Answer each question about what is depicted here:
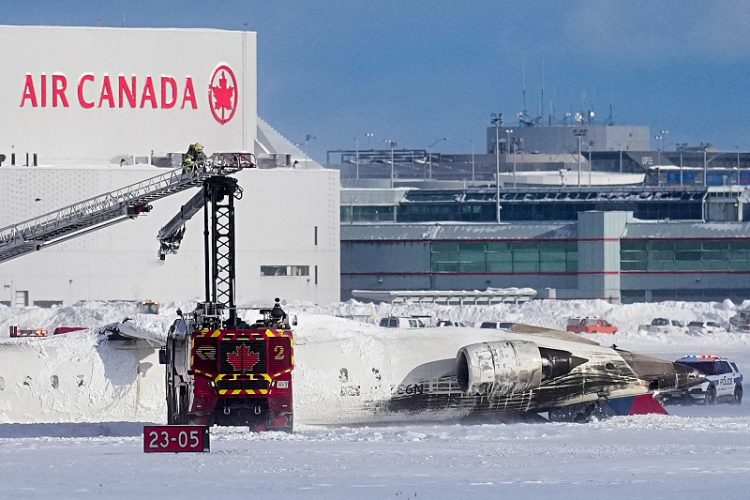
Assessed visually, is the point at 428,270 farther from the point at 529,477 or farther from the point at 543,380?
the point at 529,477

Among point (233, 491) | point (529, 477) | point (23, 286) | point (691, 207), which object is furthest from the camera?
point (691, 207)

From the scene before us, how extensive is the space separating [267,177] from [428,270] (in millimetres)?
28818

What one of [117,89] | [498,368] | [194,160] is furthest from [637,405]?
[117,89]

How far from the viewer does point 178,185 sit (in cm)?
4922

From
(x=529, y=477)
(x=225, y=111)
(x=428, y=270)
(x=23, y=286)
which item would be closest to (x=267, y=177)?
(x=225, y=111)

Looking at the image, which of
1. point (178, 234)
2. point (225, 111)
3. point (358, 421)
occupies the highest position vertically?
point (225, 111)

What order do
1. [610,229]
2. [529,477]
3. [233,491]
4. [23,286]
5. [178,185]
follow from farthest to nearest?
[610,229] < [23,286] < [178,185] < [529,477] < [233,491]

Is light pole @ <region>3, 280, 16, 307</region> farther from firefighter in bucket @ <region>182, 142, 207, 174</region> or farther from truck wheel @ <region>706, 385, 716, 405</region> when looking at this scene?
truck wheel @ <region>706, 385, 716, 405</region>

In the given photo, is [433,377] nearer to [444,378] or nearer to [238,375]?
[444,378]

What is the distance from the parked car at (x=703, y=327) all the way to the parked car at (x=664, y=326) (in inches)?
27.4

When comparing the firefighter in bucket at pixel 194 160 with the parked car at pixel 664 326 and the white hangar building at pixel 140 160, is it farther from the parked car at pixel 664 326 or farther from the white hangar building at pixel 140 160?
the parked car at pixel 664 326

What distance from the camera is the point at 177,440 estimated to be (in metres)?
31.8

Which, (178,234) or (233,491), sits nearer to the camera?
(233,491)

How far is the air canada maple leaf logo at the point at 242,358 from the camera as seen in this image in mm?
34750
